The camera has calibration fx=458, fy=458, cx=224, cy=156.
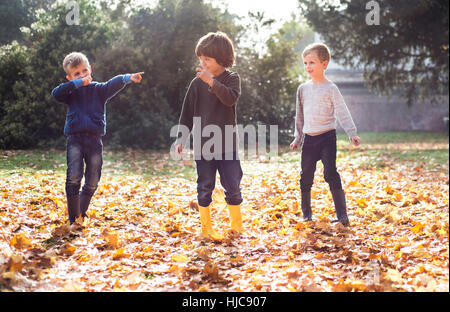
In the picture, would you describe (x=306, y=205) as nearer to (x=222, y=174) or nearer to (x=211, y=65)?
(x=222, y=174)

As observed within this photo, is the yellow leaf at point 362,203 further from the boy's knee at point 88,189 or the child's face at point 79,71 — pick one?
the child's face at point 79,71

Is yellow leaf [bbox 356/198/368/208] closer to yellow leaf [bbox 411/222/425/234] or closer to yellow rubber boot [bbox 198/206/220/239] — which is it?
yellow leaf [bbox 411/222/425/234]

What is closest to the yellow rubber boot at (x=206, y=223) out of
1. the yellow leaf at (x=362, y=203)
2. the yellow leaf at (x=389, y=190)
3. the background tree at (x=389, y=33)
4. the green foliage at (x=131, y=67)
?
the yellow leaf at (x=362, y=203)

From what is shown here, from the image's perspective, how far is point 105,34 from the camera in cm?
1270

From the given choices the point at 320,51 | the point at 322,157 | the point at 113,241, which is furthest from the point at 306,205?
the point at 113,241

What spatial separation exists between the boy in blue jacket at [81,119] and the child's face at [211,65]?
1.85 ft

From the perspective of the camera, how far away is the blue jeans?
3.83 metres

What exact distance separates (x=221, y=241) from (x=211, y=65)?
4.58 ft

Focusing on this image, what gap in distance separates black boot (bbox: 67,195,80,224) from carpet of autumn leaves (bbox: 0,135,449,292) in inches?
4.9

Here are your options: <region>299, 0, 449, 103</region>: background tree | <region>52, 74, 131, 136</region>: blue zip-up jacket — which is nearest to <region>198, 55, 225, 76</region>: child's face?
<region>52, 74, 131, 136</region>: blue zip-up jacket

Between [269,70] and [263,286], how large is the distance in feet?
42.1

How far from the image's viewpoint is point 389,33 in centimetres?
1507
